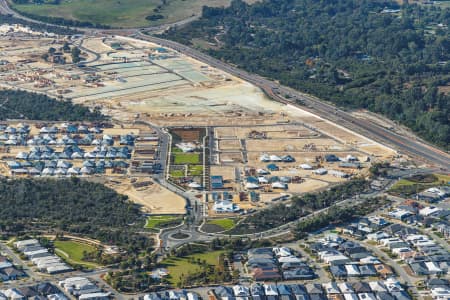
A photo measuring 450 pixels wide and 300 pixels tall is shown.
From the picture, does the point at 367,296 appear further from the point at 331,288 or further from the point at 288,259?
the point at 288,259

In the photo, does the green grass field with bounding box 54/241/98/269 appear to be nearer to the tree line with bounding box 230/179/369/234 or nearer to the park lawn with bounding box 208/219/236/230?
the park lawn with bounding box 208/219/236/230

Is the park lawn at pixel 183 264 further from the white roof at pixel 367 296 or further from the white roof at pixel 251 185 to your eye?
the white roof at pixel 251 185

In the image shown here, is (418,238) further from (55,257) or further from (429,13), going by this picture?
(429,13)

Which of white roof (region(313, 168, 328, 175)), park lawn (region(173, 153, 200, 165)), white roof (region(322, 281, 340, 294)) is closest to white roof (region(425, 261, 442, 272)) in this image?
white roof (region(322, 281, 340, 294))

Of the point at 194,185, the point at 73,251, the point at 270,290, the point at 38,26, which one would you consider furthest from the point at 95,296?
the point at 38,26

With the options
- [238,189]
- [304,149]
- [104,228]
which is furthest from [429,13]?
[104,228]

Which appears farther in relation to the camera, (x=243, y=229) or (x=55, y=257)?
(x=243, y=229)
